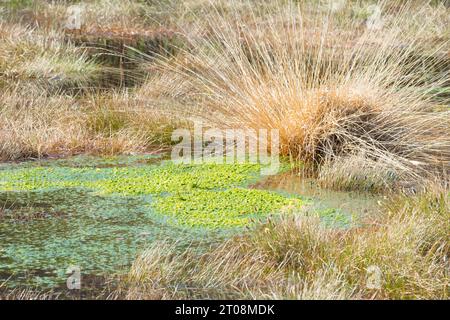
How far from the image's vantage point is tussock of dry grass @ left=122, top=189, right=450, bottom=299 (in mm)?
4188

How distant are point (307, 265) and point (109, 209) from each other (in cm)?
170

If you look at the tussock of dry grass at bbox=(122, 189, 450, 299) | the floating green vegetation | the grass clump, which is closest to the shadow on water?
the floating green vegetation

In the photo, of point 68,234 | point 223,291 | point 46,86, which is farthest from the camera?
point 46,86

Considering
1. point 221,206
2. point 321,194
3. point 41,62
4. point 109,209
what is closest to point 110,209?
point 109,209

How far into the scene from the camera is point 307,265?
451 cm

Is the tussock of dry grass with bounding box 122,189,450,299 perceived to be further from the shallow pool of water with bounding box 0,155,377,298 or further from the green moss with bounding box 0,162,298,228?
the green moss with bounding box 0,162,298,228

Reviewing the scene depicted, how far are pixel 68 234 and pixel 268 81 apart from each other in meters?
2.57

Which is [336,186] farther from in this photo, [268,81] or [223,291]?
[223,291]

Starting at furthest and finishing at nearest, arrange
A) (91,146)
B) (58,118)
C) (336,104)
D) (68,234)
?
(58,118) → (91,146) → (336,104) → (68,234)

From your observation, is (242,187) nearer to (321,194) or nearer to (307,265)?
(321,194)

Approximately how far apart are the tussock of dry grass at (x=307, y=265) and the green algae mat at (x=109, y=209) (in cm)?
29

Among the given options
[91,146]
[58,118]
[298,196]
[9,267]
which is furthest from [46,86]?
[9,267]

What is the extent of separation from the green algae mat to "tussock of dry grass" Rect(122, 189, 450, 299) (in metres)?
0.29

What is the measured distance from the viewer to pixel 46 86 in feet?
33.8
